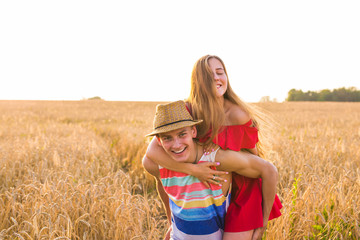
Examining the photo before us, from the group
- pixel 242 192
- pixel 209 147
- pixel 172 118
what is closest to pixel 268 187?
pixel 242 192

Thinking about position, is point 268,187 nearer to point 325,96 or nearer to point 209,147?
point 209,147

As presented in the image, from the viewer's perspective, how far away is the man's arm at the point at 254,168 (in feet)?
6.40

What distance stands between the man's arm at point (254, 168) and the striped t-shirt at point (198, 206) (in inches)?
3.8

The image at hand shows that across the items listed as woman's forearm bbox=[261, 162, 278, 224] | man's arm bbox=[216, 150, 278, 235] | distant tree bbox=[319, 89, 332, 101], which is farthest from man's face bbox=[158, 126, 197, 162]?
distant tree bbox=[319, 89, 332, 101]

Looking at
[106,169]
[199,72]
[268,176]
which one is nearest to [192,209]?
[268,176]

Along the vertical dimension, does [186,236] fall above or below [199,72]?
below

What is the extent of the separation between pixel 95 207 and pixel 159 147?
3.87 ft

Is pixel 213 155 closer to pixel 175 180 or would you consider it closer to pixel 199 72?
pixel 175 180

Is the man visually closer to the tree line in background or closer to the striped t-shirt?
the striped t-shirt

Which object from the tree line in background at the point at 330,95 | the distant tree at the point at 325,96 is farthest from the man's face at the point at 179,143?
the distant tree at the point at 325,96

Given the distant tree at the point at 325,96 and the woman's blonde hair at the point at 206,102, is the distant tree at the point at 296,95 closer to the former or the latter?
the distant tree at the point at 325,96

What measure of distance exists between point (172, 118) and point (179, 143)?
180mm

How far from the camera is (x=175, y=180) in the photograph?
2068 millimetres

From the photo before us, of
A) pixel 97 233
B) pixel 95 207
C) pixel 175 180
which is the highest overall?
pixel 175 180
